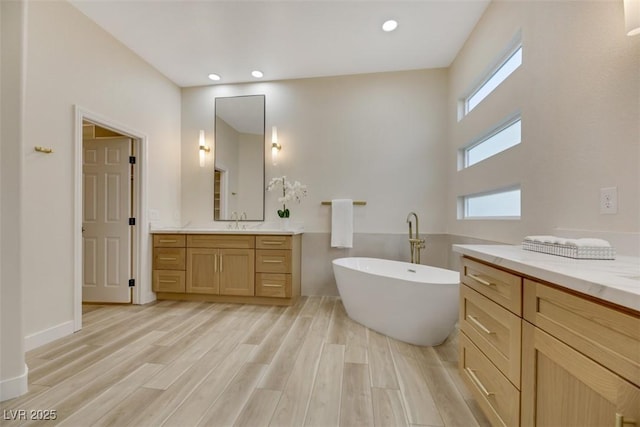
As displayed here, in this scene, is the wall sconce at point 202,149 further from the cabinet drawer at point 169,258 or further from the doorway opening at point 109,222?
the cabinet drawer at point 169,258

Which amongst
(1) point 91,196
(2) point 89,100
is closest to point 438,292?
(2) point 89,100

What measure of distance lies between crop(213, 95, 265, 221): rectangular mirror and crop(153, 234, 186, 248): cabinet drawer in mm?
577

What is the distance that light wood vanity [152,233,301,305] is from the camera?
9.77 ft

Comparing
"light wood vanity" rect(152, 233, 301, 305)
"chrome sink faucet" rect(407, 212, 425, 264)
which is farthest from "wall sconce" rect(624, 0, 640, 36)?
"light wood vanity" rect(152, 233, 301, 305)

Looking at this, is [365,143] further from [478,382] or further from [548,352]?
[548,352]

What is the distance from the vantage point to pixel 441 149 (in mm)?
3240

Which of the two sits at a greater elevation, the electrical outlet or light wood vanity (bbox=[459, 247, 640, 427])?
the electrical outlet

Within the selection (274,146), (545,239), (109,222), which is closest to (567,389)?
(545,239)

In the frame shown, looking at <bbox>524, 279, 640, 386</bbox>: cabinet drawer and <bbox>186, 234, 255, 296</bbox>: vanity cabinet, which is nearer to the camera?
<bbox>524, 279, 640, 386</bbox>: cabinet drawer

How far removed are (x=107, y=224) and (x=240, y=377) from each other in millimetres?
2583

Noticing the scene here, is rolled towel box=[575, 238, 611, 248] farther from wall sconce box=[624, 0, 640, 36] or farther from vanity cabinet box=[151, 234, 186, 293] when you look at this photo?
vanity cabinet box=[151, 234, 186, 293]

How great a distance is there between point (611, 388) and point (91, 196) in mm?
4202

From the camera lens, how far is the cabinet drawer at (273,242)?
298cm

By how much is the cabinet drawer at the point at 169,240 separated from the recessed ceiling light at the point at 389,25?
311cm
